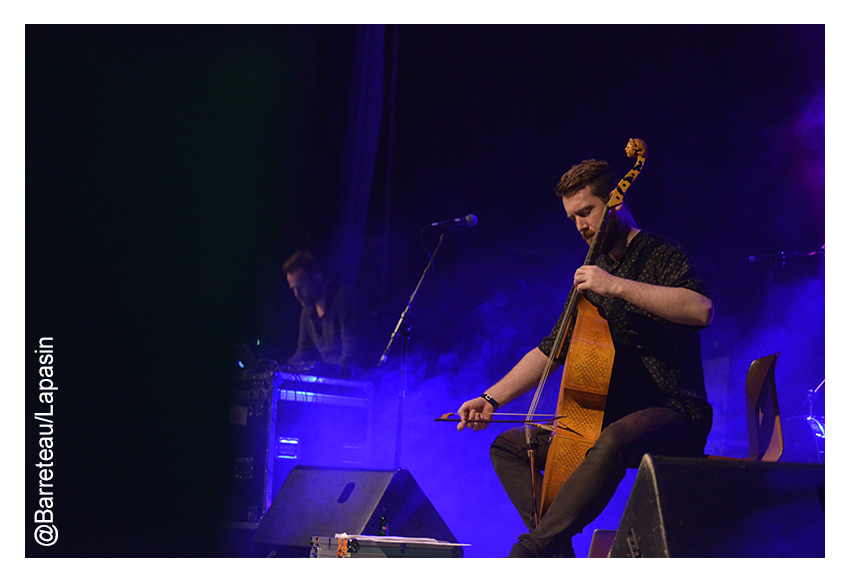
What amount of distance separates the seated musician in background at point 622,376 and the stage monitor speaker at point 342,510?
1.41 feet

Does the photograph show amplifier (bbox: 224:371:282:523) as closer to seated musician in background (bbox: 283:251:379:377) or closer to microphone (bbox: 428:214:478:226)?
seated musician in background (bbox: 283:251:379:377)

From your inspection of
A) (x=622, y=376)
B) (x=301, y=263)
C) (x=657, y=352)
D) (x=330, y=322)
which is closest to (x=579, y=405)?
(x=622, y=376)

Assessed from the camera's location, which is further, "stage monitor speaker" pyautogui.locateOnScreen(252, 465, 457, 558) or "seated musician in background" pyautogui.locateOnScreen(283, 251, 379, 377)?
"seated musician in background" pyautogui.locateOnScreen(283, 251, 379, 377)

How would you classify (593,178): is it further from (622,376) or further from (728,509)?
(728,509)

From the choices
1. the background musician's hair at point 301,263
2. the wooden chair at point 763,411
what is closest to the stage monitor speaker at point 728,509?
the wooden chair at point 763,411

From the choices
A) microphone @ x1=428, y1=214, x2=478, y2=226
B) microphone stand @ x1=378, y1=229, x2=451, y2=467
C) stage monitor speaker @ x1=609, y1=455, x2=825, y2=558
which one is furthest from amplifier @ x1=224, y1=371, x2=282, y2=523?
stage monitor speaker @ x1=609, y1=455, x2=825, y2=558

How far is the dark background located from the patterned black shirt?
185 centimetres

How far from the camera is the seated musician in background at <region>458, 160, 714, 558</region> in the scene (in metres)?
1.98

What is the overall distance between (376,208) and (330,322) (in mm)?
1272

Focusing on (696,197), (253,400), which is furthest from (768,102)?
(253,400)

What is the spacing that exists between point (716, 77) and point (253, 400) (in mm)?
A: 3627

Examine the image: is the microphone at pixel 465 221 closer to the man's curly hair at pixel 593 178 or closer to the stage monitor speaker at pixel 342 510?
the man's curly hair at pixel 593 178

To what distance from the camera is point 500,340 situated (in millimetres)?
5414

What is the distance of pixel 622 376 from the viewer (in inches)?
89.2
